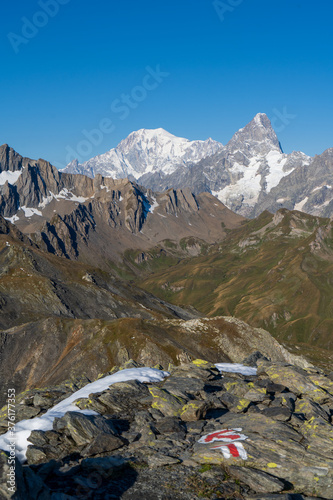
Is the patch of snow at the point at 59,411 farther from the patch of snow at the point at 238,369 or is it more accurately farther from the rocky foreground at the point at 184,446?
the patch of snow at the point at 238,369

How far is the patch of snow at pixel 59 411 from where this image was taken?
25095 mm

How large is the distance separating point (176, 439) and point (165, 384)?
12.5 meters

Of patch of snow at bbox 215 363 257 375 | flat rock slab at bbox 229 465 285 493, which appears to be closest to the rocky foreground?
flat rock slab at bbox 229 465 285 493

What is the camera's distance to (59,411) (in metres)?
31.8

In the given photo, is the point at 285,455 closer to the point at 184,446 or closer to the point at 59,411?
the point at 184,446

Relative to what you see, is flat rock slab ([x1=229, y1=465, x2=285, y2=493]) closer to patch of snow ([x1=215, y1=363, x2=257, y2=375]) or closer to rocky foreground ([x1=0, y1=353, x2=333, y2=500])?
rocky foreground ([x1=0, y1=353, x2=333, y2=500])

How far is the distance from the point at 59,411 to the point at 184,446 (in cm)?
1224

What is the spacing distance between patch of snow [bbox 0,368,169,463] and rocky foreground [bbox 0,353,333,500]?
31.8 inches

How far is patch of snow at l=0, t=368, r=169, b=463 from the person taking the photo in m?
25.1

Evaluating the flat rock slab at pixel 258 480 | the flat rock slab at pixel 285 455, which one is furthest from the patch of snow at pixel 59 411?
the flat rock slab at pixel 258 480

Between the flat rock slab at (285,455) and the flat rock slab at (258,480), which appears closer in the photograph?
the flat rock slab at (258,480)

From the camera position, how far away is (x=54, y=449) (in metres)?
24.9

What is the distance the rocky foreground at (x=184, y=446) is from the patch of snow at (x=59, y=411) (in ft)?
2.65

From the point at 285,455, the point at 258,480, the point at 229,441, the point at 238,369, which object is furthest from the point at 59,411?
the point at 238,369
